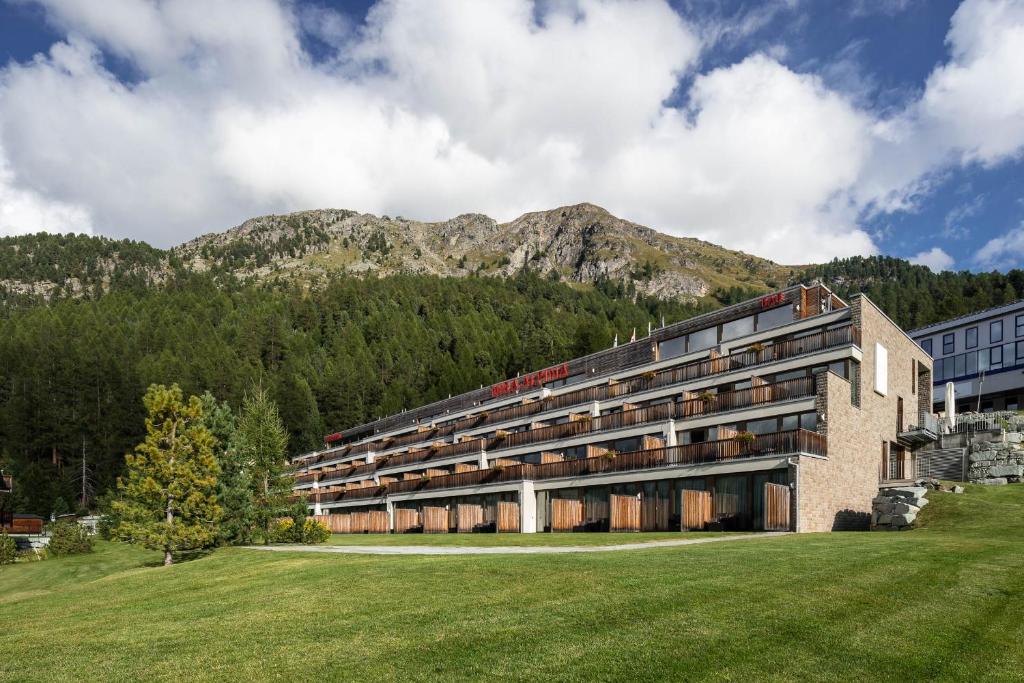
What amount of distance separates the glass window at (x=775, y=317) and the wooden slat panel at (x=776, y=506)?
44.6 ft

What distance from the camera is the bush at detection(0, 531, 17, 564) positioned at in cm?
4828

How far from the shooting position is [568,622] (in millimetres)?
10898

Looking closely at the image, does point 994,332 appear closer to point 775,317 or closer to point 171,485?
point 775,317

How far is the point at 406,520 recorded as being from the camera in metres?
54.7

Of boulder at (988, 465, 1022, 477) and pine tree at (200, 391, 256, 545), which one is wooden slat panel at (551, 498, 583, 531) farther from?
boulder at (988, 465, 1022, 477)

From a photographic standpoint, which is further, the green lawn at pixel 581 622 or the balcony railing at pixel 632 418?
the balcony railing at pixel 632 418

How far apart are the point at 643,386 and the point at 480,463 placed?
14.6 m

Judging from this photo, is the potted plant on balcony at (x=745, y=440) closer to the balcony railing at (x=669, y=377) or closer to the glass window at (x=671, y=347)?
the balcony railing at (x=669, y=377)

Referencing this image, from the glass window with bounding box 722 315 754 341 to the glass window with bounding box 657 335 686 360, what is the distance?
3.45m

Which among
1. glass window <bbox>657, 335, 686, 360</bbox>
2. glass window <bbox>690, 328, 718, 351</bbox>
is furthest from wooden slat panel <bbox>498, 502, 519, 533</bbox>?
glass window <bbox>690, 328, 718, 351</bbox>

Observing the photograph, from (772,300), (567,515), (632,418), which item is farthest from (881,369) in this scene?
(567,515)

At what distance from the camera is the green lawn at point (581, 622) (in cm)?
909

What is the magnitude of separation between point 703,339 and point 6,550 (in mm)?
46759

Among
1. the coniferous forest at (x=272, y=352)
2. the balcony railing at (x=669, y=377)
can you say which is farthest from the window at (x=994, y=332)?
the coniferous forest at (x=272, y=352)
